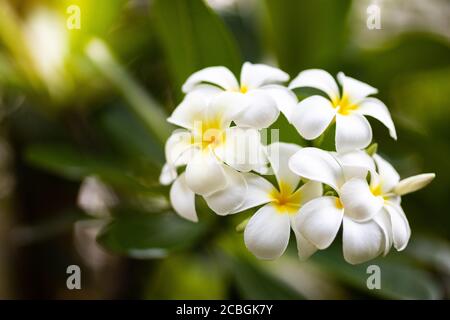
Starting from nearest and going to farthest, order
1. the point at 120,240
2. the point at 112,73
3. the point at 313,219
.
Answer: the point at 313,219 → the point at 120,240 → the point at 112,73

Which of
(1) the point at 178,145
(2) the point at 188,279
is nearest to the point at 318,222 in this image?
(1) the point at 178,145

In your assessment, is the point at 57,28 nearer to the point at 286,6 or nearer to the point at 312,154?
the point at 286,6

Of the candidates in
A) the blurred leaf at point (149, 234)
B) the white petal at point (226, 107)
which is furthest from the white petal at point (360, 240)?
the blurred leaf at point (149, 234)

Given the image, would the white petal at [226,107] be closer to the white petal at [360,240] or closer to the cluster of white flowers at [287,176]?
the cluster of white flowers at [287,176]

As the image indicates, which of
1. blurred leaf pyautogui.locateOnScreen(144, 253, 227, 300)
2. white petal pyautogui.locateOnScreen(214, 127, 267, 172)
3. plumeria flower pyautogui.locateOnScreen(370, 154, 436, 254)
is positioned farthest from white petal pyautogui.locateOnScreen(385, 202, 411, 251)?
blurred leaf pyautogui.locateOnScreen(144, 253, 227, 300)

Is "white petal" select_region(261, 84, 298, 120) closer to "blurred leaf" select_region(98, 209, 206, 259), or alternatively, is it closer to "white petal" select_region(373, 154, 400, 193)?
"white petal" select_region(373, 154, 400, 193)

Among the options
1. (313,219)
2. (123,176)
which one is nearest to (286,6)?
(123,176)

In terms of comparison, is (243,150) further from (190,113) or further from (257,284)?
(257,284)
